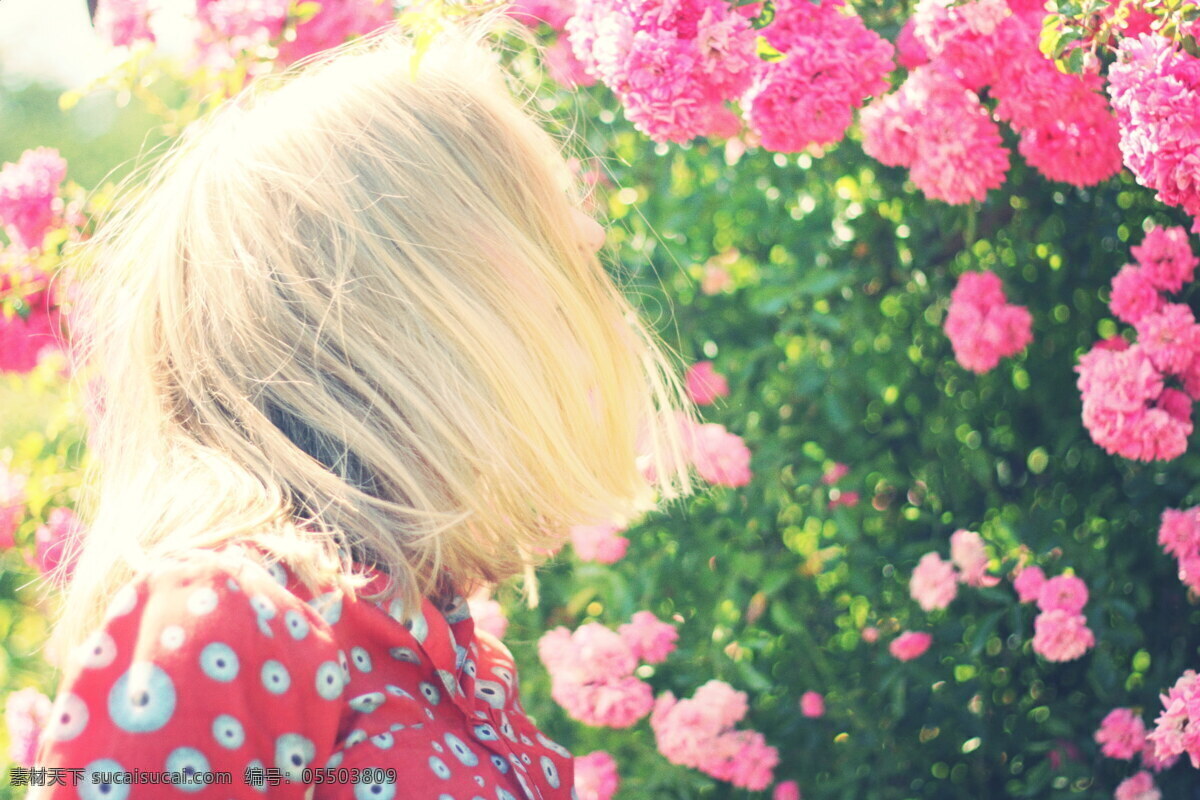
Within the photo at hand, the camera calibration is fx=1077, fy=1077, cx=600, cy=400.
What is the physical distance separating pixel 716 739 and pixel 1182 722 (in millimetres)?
807

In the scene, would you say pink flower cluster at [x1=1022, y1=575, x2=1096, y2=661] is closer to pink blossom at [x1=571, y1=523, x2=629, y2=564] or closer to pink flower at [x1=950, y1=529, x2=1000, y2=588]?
pink flower at [x1=950, y1=529, x2=1000, y2=588]

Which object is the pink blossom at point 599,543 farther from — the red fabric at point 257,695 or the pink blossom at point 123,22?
the pink blossom at point 123,22

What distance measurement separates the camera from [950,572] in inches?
82.3

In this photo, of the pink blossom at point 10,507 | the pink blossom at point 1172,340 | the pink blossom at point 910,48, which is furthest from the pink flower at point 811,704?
the pink blossom at point 10,507

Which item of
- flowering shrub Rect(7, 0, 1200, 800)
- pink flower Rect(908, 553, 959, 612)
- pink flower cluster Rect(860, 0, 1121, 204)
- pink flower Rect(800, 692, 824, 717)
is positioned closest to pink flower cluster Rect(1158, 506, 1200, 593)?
flowering shrub Rect(7, 0, 1200, 800)

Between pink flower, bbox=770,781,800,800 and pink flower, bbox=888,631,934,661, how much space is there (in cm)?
35

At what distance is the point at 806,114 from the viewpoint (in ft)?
5.47

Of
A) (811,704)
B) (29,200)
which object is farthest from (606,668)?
(29,200)

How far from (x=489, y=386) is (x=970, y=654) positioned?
1428 millimetres

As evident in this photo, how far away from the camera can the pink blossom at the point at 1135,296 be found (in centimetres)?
186

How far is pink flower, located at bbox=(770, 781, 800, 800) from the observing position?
7.21 ft

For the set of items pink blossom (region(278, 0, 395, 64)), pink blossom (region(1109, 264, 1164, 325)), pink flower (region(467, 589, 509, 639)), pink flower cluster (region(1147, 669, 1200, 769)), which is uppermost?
pink blossom (region(278, 0, 395, 64))

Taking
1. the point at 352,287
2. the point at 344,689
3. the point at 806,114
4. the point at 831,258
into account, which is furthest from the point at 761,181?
the point at 344,689

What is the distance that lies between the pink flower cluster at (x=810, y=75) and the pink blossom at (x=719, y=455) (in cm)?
60
